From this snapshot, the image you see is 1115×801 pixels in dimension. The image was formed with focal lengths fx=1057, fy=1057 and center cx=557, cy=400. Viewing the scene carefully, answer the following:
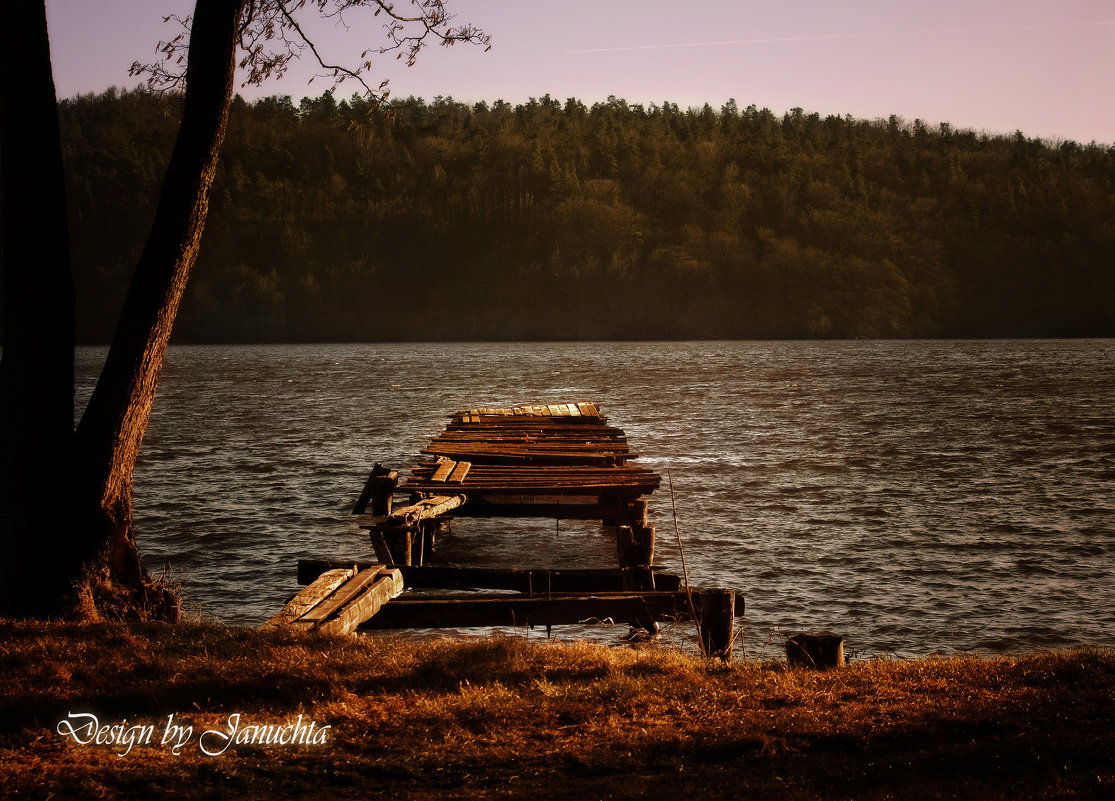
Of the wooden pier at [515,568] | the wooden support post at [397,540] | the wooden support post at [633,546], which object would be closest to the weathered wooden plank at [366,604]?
the wooden pier at [515,568]

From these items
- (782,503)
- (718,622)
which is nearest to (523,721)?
(718,622)

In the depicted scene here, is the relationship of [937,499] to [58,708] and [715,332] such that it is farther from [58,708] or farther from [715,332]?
[715,332]

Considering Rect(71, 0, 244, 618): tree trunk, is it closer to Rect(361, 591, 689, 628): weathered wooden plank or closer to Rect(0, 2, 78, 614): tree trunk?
Rect(0, 2, 78, 614): tree trunk

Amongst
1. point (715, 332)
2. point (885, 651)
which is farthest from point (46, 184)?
point (715, 332)

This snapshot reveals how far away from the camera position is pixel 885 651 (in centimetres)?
1209

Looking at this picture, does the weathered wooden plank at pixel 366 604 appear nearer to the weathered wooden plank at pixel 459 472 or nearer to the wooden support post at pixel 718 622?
the wooden support post at pixel 718 622

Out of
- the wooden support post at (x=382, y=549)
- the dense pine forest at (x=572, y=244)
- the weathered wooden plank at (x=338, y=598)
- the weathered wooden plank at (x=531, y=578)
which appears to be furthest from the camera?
the dense pine forest at (x=572, y=244)

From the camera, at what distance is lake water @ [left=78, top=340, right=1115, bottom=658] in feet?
46.7

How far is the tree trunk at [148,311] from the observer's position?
8.49 m

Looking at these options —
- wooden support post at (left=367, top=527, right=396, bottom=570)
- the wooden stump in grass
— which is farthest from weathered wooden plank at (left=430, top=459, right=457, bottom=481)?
the wooden stump in grass

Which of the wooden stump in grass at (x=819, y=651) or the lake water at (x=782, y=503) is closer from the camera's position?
the wooden stump in grass at (x=819, y=651)

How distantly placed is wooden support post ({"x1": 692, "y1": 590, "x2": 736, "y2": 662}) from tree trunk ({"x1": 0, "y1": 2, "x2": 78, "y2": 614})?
5249 mm

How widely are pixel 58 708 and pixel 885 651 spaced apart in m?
9.01

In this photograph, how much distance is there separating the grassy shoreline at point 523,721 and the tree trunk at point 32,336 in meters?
0.79
